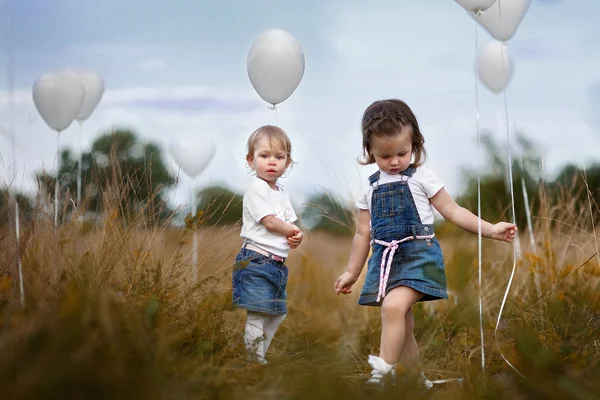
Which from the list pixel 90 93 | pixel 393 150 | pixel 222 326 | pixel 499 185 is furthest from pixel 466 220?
pixel 499 185

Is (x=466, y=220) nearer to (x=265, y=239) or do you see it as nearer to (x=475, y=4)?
(x=265, y=239)

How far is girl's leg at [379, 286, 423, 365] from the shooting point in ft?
10.7

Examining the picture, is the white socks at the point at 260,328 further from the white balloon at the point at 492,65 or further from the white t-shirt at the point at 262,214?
the white balloon at the point at 492,65

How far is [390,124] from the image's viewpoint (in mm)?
3322

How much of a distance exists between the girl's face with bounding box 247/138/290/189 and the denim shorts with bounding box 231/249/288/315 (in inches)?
15.2

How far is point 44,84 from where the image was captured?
17.5 feet

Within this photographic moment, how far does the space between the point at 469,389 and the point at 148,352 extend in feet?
3.58

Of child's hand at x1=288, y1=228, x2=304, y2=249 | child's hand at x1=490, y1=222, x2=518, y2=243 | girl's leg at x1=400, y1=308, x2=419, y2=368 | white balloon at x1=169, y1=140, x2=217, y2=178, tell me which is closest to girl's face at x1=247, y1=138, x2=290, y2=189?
child's hand at x1=288, y1=228, x2=304, y2=249

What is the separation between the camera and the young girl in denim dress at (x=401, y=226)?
329 centimetres

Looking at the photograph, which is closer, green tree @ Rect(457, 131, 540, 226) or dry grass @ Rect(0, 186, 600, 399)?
dry grass @ Rect(0, 186, 600, 399)

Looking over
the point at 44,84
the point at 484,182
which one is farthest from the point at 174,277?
the point at 484,182

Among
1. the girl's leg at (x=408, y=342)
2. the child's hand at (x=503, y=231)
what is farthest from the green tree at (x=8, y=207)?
the child's hand at (x=503, y=231)

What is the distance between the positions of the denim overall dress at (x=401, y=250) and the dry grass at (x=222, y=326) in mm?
179

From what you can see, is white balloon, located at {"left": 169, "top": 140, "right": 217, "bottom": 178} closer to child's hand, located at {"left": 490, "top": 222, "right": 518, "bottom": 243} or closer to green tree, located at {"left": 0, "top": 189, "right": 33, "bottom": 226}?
green tree, located at {"left": 0, "top": 189, "right": 33, "bottom": 226}
